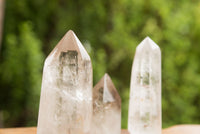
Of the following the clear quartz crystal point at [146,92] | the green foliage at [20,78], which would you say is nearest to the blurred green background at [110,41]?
the green foliage at [20,78]

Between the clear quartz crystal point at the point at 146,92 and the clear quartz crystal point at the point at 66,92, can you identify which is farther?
the clear quartz crystal point at the point at 146,92

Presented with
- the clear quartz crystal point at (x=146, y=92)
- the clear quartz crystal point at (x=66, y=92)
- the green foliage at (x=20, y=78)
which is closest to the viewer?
the clear quartz crystal point at (x=66, y=92)

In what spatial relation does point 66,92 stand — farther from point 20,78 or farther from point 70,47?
point 20,78

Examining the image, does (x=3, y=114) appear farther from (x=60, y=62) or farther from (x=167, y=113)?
(x=60, y=62)

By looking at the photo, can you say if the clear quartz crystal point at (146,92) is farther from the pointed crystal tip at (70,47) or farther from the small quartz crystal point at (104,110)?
the pointed crystal tip at (70,47)

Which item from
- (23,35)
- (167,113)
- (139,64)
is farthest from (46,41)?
(139,64)

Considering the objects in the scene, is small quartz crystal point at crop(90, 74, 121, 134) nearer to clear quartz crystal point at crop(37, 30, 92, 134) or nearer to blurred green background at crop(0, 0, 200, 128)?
clear quartz crystal point at crop(37, 30, 92, 134)

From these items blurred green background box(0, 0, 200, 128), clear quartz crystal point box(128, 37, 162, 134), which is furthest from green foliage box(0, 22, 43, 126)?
clear quartz crystal point box(128, 37, 162, 134)

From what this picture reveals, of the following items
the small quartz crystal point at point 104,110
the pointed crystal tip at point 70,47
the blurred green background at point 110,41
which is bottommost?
the small quartz crystal point at point 104,110

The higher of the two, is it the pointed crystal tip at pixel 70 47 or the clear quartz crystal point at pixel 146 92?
A: the pointed crystal tip at pixel 70 47
